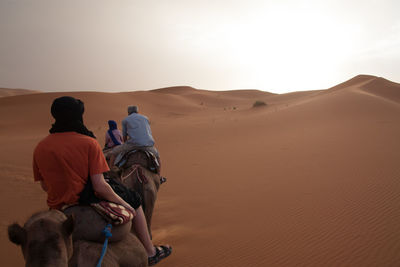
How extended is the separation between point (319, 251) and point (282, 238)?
1.93ft

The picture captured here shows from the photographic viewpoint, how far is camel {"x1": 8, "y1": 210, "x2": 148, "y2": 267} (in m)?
1.43

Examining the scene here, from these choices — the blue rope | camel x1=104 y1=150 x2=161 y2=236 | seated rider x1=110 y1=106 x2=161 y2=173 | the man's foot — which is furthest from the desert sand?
the blue rope

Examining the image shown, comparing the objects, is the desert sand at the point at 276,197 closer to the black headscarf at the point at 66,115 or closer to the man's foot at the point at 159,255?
the man's foot at the point at 159,255

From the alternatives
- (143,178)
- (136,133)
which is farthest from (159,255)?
(136,133)

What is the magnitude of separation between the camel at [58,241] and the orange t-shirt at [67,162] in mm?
211

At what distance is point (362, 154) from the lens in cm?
757

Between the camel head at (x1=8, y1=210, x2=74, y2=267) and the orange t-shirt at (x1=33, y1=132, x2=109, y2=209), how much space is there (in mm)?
461

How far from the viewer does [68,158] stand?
6.53ft

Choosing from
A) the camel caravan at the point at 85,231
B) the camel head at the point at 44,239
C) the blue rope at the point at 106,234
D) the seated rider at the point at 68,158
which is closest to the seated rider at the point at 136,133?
the camel caravan at the point at 85,231

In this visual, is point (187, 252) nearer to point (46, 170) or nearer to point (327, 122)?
point (46, 170)

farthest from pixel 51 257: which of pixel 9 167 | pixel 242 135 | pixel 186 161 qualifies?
pixel 242 135

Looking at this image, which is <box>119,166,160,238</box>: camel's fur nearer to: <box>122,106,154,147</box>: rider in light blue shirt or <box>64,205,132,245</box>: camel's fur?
<box>122,106,154,147</box>: rider in light blue shirt

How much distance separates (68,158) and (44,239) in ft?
2.29

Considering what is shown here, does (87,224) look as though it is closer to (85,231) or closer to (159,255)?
(85,231)
